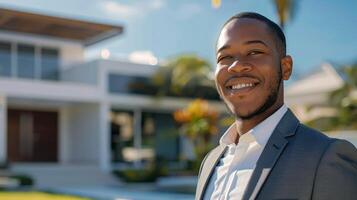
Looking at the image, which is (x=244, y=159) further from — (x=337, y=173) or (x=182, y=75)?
(x=182, y=75)

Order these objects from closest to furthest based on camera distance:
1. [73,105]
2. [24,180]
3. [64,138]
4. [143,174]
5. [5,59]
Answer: [24,180]
[143,174]
[5,59]
[73,105]
[64,138]

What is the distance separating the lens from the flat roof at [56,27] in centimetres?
2148

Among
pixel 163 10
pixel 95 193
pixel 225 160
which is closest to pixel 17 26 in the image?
pixel 163 10

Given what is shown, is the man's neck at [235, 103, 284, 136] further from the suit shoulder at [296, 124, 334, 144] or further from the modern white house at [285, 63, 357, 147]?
the modern white house at [285, 63, 357, 147]

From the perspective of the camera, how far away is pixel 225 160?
63.8 inches

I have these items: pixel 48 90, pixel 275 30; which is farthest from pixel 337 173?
pixel 48 90

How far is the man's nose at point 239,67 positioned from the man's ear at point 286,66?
0.10m

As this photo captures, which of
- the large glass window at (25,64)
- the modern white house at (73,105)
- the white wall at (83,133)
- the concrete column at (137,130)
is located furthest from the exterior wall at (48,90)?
the concrete column at (137,130)

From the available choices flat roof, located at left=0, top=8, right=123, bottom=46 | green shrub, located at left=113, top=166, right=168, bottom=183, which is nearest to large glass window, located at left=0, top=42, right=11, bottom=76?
flat roof, located at left=0, top=8, right=123, bottom=46

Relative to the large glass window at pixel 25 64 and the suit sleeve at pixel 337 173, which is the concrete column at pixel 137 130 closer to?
the large glass window at pixel 25 64

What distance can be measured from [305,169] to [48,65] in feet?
73.9

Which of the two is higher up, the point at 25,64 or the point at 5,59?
the point at 5,59

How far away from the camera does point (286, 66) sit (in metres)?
1.46

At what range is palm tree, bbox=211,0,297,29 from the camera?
14.8 meters
